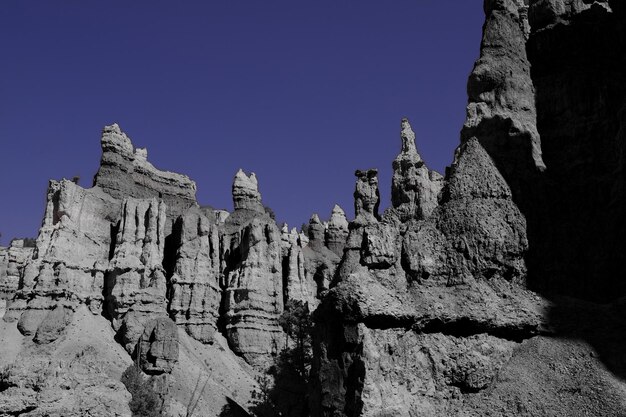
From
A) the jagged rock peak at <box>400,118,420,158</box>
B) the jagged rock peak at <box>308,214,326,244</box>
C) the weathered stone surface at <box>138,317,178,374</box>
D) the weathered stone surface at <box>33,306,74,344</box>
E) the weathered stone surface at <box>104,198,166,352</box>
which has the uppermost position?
the jagged rock peak at <box>308,214,326,244</box>

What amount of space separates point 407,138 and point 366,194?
20.0ft

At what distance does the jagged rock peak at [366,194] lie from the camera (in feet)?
200

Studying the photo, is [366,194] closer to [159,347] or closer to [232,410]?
[232,410]

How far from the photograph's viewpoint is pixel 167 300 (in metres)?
64.7

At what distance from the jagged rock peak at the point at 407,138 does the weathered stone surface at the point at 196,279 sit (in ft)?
66.7

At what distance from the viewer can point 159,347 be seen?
51.3 meters

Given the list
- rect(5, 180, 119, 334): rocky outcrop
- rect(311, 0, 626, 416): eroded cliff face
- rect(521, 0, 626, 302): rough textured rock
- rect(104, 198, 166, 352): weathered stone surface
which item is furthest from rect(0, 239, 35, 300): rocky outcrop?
rect(521, 0, 626, 302): rough textured rock

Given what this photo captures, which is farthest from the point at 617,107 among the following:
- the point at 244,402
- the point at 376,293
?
the point at 244,402

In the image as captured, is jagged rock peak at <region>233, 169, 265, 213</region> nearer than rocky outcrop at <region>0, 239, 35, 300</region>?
No

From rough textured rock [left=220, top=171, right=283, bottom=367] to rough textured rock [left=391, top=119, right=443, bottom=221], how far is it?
54.5 feet

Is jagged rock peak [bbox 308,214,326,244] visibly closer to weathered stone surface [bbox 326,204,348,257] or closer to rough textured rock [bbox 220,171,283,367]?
weathered stone surface [bbox 326,204,348,257]

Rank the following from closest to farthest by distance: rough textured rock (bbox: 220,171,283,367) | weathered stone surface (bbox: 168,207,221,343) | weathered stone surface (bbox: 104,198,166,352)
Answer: weathered stone surface (bbox: 104,198,166,352), weathered stone surface (bbox: 168,207,221,343), rough textured rock (bbox: 220,171,283,367)

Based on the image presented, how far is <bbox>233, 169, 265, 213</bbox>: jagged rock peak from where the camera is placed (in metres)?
78.2

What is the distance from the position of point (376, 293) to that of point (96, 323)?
40.0 metres
